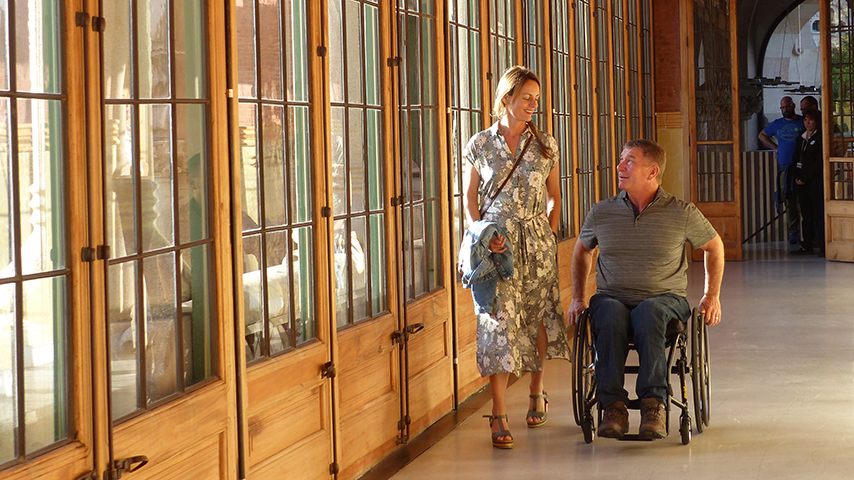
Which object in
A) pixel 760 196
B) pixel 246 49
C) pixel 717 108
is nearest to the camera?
pixel 246 49

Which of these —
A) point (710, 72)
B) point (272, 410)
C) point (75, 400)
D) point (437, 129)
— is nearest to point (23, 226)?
point (75, 400)

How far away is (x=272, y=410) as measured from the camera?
3.23m

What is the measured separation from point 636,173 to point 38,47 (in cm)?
257

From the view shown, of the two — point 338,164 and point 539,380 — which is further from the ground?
point 338,164

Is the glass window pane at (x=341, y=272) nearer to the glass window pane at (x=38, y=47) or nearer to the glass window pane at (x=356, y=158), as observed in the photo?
the glass window pane at (x=356, y=158)

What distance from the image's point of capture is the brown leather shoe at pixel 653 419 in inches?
154

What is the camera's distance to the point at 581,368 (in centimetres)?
397

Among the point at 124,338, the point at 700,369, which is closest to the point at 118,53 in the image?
the point at 124,338

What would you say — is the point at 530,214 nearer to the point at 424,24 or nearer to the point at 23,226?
the point at 424,24

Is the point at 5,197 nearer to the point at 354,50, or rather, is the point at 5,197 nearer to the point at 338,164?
the point at 338,164

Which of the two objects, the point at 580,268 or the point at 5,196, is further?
the point at 580,268

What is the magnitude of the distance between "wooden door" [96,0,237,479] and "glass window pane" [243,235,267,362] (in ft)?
0.54

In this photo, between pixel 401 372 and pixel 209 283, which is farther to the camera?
pixel 401 372

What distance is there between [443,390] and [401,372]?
0.58 meters
